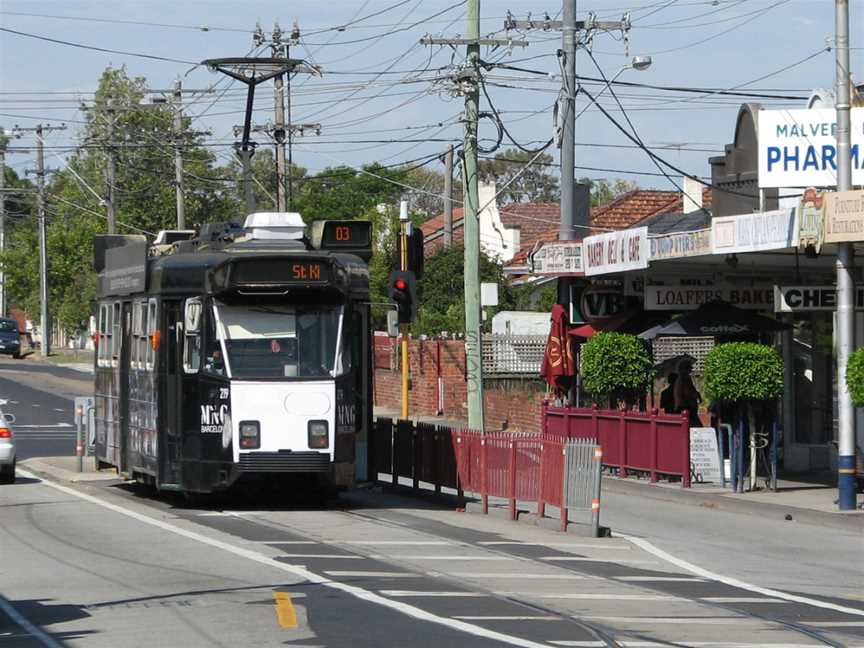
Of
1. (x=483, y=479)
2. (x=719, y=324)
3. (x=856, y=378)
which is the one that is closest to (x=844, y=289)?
(x=856, y=378)

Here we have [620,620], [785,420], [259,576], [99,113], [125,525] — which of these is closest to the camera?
[620,620]

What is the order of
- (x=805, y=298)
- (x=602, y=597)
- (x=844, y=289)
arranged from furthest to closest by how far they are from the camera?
(x=805, y=298), (x=844, y=289), (x=602, y=597)

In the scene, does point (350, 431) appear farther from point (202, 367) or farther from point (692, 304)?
point (692, 304)

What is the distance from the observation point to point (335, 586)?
43.7ft

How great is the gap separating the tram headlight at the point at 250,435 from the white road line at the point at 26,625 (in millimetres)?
6560

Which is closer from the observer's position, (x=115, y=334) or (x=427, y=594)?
(x=427, y=594)

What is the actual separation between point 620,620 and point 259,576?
3674 millimetres

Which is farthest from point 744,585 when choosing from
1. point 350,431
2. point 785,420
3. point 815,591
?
point 785,420

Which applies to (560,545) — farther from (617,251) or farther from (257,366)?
(617,251)

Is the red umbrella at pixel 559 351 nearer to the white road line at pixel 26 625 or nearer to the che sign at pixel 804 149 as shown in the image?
the che sign at pixel 804 149

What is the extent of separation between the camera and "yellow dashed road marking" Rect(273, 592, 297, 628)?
11305mm

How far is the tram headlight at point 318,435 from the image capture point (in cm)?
1942

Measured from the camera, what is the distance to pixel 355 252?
21750mm

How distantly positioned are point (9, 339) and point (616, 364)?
2316 inches
